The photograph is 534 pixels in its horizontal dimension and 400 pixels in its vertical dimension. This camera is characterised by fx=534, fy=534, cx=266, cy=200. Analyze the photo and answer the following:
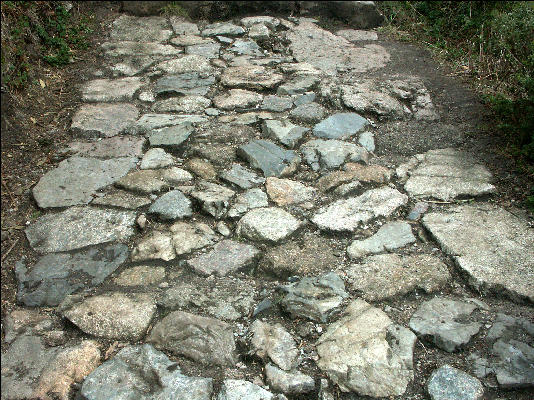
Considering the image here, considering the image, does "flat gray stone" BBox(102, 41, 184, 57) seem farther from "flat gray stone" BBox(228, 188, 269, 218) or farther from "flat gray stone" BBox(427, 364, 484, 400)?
"flat gray stone" BBox(427, 364, 484, 400)

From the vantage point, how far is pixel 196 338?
2.00 metres

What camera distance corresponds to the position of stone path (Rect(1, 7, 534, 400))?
1887 mm

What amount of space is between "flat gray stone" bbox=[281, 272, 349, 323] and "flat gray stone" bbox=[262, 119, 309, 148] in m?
1.21

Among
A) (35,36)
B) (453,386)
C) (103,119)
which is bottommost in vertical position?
(453,386)

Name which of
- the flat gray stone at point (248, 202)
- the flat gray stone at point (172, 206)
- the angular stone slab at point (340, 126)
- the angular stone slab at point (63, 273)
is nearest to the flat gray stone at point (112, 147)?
the flat gray stone at point (172, 206)

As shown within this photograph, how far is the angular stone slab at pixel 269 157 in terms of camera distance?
9.96 ft

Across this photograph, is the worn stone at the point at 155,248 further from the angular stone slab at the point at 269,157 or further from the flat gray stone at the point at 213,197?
the angular stone slab at the point at 269,157

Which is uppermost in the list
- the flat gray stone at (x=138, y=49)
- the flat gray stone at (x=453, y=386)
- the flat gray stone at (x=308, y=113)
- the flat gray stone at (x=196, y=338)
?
the flat gray stone at (x=138, y=49)

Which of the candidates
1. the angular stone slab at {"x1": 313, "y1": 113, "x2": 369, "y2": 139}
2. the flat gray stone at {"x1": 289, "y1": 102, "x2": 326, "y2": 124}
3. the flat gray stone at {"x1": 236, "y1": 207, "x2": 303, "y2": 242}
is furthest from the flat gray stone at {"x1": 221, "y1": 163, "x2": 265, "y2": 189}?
the flat gray stone at {"x1": 289, "y1": 102, "x2": 326, "y2": 124}

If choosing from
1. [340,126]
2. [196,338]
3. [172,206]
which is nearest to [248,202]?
[172,206]

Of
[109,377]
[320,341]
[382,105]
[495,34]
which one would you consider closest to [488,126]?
[382,105]

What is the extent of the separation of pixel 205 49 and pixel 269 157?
1.94 meters

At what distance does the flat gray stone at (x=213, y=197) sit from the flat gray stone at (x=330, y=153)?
59 cm

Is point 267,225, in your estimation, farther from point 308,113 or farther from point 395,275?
point 308,113
